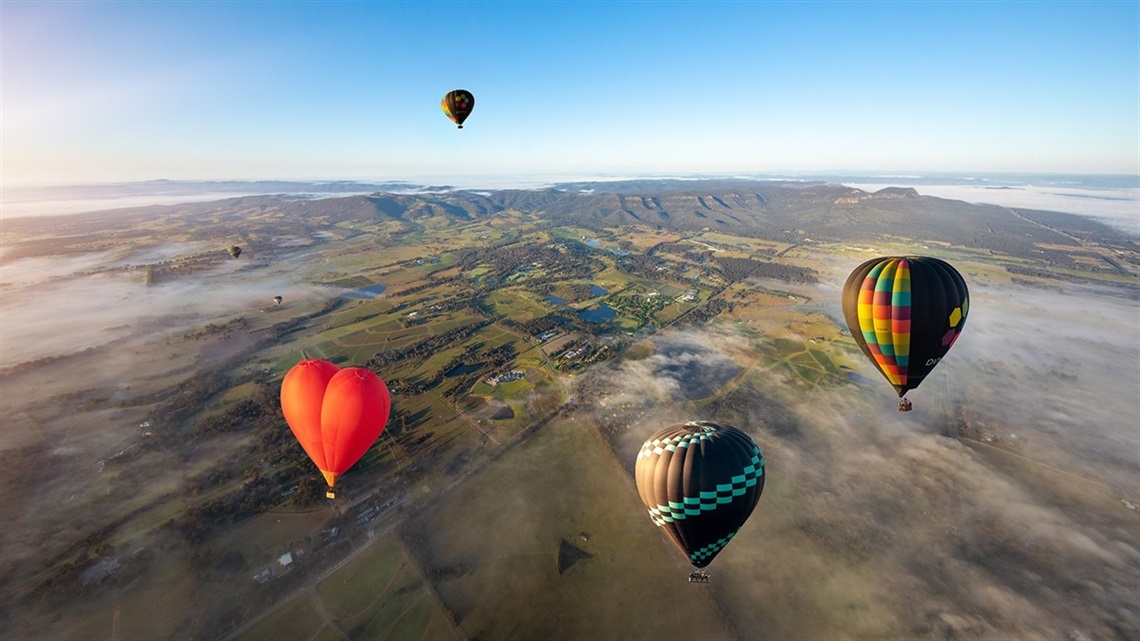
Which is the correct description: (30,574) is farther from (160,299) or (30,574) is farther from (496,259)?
(496,259)

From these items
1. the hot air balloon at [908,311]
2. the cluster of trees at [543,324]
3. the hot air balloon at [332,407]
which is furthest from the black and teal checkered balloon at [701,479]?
the cluster of trees at [543,324]

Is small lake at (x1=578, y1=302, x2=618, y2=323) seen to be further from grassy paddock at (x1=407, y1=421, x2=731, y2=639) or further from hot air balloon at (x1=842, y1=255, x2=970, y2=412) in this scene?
hot air balloon at (x1=842, y1=255, x2=970, y2=412)

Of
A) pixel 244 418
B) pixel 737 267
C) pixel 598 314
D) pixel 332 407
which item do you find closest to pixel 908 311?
pixel 332 407

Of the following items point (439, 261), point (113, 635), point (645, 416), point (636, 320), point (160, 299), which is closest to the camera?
point (113, 635)

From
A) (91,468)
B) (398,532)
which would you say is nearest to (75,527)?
(91,468)

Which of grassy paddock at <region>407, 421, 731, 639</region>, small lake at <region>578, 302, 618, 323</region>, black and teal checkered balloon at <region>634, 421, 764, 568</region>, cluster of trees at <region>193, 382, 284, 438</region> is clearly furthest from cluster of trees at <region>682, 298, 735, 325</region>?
cluster of trees at <region>193, 382, 284, 438</region>
